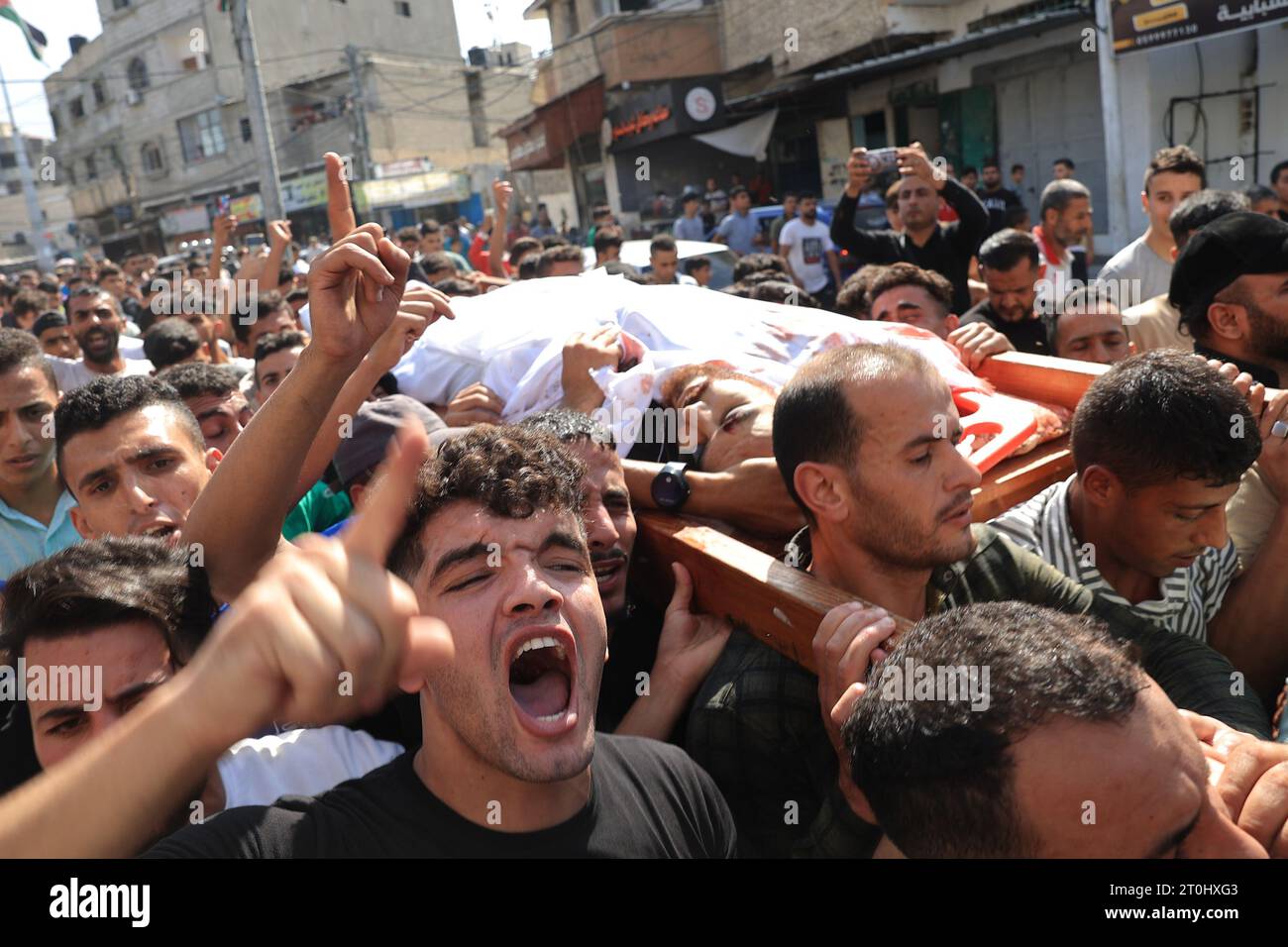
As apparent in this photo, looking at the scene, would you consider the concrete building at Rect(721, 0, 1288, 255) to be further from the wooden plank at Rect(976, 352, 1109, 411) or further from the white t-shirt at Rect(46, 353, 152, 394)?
the white t-shirt at Rect(46, 353, 152, 394)

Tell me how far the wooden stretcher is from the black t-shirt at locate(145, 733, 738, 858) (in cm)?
34

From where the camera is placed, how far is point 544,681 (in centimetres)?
169

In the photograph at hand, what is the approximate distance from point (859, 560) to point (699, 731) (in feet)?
1.71

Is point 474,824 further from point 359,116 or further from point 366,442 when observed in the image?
point 359,116

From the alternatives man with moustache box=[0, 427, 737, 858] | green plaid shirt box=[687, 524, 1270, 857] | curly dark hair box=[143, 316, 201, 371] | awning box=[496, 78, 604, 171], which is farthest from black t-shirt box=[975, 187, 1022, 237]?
awning box=[496, 78, 604, 171]

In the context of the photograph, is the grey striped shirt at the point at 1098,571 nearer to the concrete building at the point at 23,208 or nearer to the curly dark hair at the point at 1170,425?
the curly dark hair at the point at 1170,425

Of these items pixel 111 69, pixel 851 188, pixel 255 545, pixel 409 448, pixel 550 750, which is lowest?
pixel 550 750

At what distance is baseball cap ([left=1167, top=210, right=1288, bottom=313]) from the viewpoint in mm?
2850

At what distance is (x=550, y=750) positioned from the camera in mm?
1502

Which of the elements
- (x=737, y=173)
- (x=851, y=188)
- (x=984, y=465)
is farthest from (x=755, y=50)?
(x=984, y=465)

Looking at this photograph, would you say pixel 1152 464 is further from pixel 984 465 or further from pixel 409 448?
pixel 409 448

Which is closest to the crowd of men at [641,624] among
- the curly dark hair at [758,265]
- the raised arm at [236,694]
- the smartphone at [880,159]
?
the raised arm at [236,694]

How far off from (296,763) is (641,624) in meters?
0.88

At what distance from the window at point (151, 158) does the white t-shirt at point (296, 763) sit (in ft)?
142
